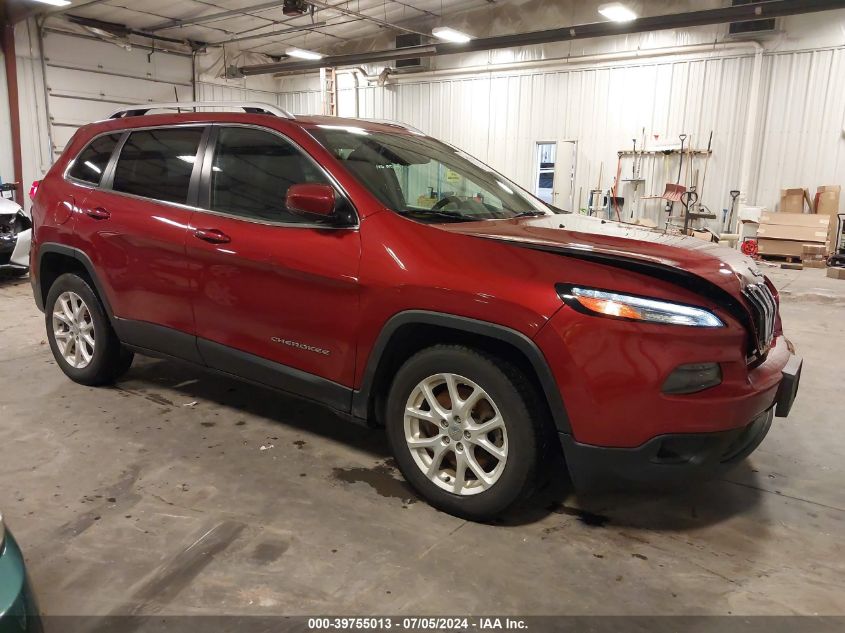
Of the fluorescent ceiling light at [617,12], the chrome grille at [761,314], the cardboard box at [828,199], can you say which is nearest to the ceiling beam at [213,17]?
the fluorescent ceiling light at [617,12]

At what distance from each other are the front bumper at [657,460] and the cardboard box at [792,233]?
9549 millimetres

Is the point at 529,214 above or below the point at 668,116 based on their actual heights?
below

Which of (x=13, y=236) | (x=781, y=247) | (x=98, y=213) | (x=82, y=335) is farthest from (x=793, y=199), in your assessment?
(x=13, y=236)

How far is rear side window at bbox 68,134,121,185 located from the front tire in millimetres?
2344

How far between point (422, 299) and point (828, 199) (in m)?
10.7

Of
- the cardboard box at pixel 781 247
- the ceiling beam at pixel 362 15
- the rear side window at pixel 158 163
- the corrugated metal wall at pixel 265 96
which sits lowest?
the cardboard box at pixel 781 247

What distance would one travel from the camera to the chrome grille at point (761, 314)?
2203 millimetres

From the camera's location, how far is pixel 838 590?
2062mm

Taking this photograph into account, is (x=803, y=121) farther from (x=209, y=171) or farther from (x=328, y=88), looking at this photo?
(x=209, y=171)

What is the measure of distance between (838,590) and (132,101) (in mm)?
15149

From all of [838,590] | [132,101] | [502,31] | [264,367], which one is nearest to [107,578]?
[264,367]

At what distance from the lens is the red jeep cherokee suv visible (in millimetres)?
2033

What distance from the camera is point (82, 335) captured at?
A: 376 centimetres

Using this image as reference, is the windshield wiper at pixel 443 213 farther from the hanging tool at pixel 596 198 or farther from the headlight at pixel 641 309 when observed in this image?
the hanging tool at pixel 596 198
